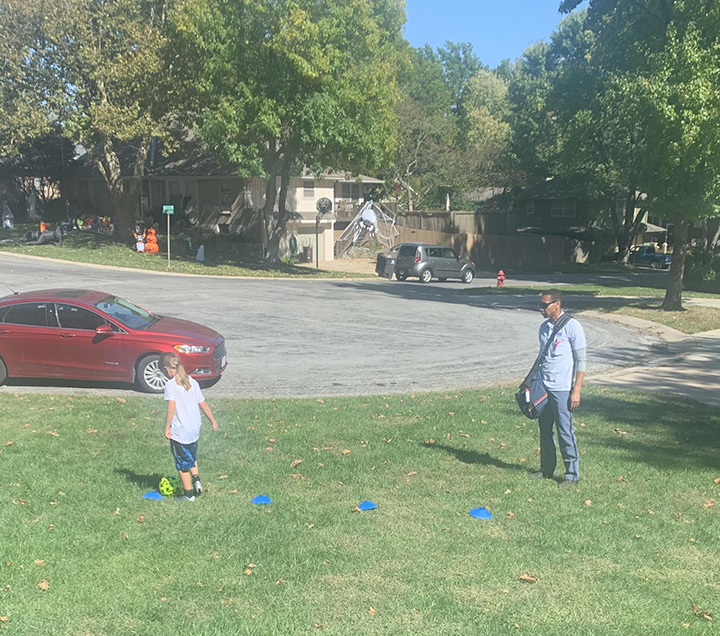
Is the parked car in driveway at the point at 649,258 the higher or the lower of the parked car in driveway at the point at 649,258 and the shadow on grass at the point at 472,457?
the higher

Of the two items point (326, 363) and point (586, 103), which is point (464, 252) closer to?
point (586, 103)

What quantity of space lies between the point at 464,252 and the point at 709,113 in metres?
33.0

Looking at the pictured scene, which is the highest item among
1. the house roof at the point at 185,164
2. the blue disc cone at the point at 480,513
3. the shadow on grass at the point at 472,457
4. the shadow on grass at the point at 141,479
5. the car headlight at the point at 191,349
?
the house roof at the point at 185,164

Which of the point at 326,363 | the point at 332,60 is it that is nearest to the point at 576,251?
the point at 332,60

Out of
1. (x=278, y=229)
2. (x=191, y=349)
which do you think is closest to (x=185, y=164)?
(x=278, y=229)

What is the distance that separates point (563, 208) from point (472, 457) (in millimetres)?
52447

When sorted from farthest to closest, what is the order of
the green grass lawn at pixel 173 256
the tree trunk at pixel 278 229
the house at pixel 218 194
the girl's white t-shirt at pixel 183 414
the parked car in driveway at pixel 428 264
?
the house at pixel 218 194 → the tree trunk at pixel 278 229 → the parked car in driveway at pixel 428 264 → the green grass lawn at pixel 173 256 → the girl's white t-shirt at pixel 183 414

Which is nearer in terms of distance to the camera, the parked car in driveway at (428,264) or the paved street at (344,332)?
the paved street at (344,332)

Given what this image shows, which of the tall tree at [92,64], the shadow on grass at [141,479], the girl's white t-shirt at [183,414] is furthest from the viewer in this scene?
the tall tree at [92,64]

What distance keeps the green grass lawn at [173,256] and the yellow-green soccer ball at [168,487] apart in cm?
2783

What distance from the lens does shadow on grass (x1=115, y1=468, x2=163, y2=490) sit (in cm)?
748

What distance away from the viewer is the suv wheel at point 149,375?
1250 cm

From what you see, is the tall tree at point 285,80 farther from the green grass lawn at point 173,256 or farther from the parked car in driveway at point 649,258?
the parked car in driveway at point 649,258

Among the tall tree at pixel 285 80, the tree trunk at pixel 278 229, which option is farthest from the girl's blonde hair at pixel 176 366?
the tree trunk at pixel 278 229
